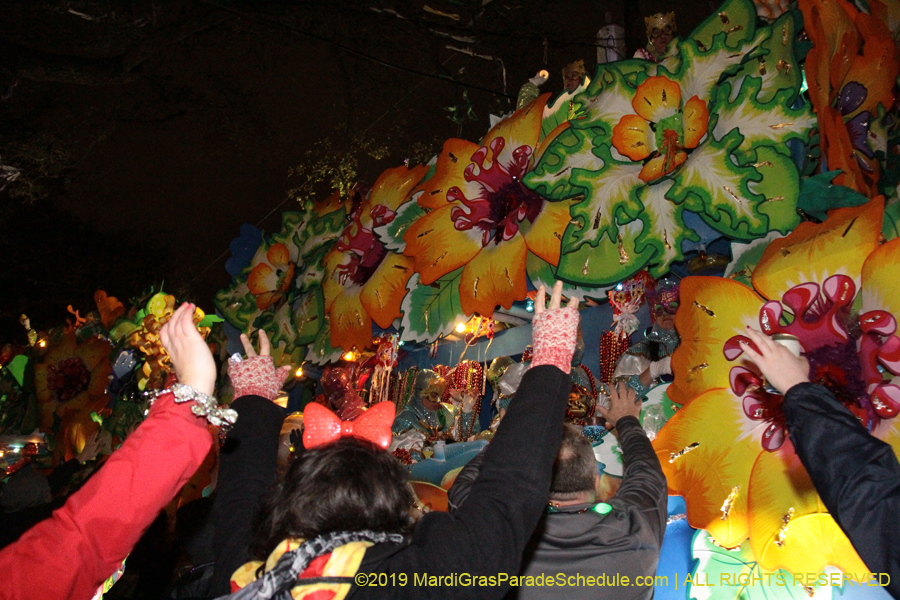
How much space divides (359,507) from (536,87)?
9.47ft

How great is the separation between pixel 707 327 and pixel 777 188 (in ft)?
1.76

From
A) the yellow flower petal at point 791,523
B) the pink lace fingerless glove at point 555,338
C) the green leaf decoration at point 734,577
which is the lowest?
the green leaf decoration at point 734,577

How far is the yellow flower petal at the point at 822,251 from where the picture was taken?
2021mm

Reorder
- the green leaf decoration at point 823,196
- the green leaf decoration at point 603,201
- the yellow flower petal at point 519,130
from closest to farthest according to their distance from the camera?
1. the green leaf decoration at point 823,196
2. the green leaf decoration at point 603,201
3. the yellow flower petal at point 519,130

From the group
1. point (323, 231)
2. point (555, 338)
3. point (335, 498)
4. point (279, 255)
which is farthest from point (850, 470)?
point (279, 255)

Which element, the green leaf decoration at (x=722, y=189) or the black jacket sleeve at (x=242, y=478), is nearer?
the black jacket sleeve at (x=242, y=478)

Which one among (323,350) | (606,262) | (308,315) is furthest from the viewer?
(308,315)

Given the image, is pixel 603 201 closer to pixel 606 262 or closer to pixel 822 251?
pixel 606 262

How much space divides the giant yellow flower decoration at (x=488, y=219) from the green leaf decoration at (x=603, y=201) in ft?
0.48

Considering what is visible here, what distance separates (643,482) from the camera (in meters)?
1.83

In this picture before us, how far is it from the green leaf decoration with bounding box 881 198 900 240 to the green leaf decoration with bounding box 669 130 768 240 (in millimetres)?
366

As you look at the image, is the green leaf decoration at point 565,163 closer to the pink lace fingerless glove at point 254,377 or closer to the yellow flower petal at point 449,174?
the yellow flower petal at point 449,174

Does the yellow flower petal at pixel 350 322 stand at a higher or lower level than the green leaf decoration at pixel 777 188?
lower

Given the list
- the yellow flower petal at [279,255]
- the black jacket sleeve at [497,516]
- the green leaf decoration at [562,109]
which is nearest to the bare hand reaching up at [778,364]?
the black jacket sleeve at [497,516]
